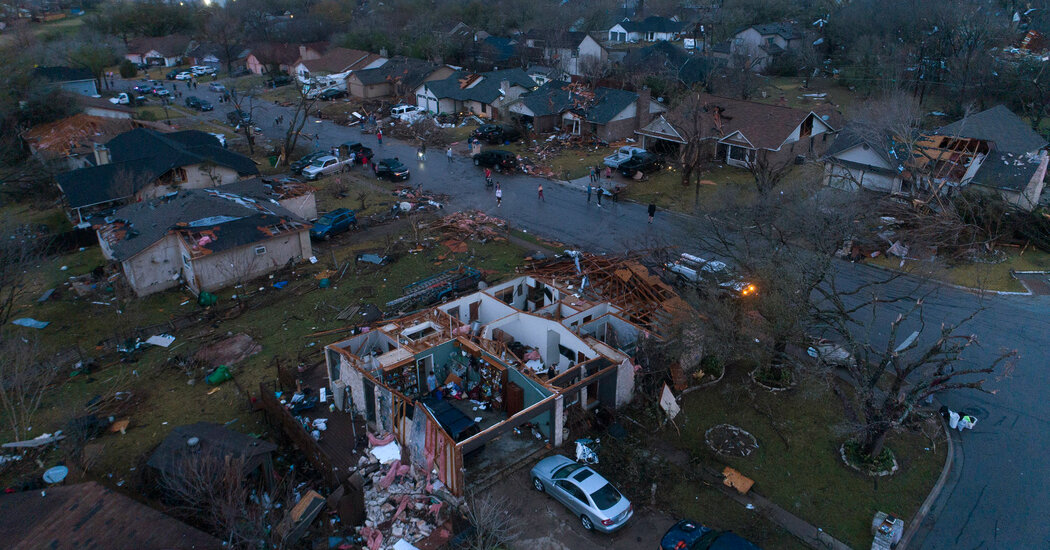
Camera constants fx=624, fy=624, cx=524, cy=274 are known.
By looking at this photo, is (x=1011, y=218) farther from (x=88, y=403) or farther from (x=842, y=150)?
(x=88, y=403)

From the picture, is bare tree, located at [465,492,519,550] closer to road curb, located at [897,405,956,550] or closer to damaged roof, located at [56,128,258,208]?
road curb, located at [897,405,956,550]

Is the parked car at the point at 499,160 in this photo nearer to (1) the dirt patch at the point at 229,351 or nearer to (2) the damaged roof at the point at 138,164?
(2) the damaged roof at the point at 138,164

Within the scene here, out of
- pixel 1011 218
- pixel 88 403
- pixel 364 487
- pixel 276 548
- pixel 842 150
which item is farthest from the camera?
pixel 842 150

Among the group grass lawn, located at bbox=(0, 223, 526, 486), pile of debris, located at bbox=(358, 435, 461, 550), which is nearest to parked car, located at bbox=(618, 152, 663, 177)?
grass lawn, located at bbox=(0, 223, 526, 486)

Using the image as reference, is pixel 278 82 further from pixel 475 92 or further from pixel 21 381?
pixel 21 381

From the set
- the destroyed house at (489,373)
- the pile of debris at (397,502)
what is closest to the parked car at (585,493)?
the destroyed house at (489,373)

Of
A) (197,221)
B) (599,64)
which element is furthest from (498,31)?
(197,221)
